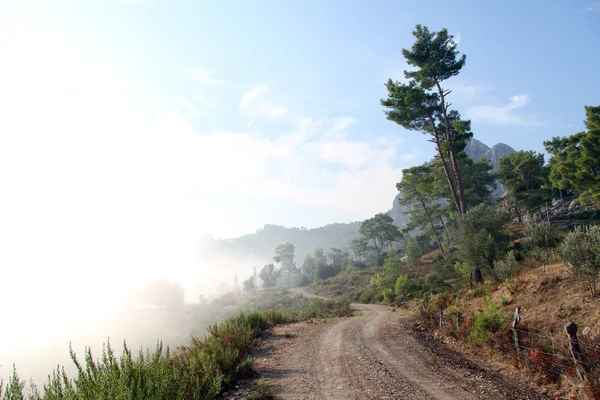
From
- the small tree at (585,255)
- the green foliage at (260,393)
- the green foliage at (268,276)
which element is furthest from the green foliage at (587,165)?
the green foliage at (268,276)

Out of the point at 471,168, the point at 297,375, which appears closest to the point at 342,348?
the point at 297,375

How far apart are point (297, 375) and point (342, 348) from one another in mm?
3461

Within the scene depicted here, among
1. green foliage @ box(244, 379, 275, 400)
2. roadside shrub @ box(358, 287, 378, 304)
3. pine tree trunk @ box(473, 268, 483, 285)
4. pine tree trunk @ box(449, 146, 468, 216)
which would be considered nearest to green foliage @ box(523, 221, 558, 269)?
pine tree trunk @ box(473, 268, 483, 285)

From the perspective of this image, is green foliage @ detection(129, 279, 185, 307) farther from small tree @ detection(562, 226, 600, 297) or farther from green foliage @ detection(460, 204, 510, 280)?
small tree @ detection(562, 226, 600, 297)

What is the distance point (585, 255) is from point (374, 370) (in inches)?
307

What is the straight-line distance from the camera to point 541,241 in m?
15.5

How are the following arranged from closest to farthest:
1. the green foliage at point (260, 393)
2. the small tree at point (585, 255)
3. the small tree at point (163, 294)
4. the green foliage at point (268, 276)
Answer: the green foliage at point (260, 393) < the small tree at point (585, 255) < the small tree at point (163, 294) < the green foliage at point (268, 276)

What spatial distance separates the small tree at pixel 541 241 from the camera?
14680 millimetres

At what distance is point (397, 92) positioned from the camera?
23.3 m

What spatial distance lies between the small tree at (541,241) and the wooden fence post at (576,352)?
28.8ft

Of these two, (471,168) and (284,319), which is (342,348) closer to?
(284,319)

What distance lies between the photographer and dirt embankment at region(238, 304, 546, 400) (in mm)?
7367

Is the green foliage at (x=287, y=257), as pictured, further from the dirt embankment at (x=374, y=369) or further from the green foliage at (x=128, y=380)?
the green foliage at (x=128, y=380)

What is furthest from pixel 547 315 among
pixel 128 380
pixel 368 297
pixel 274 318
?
pixel 368 297
